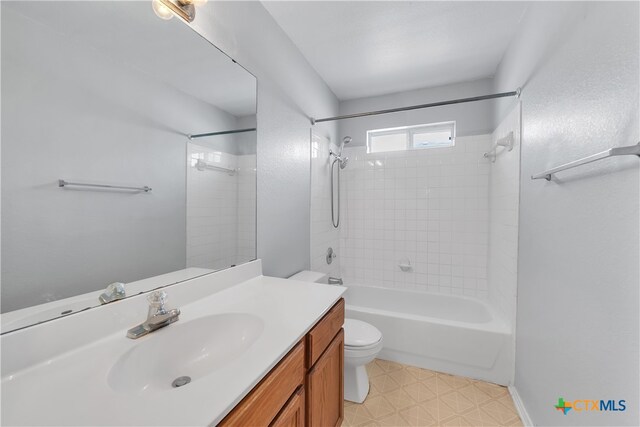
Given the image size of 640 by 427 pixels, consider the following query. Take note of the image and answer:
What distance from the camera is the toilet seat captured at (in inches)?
62.3

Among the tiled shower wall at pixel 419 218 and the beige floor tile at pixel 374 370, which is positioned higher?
the tiled shower wall at pixel 419 218

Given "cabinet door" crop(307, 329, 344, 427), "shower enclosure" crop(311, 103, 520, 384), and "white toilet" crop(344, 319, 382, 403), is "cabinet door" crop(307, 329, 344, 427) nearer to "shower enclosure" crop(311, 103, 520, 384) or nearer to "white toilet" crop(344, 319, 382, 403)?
"white toilet" crop(344, 319, 382, 403)

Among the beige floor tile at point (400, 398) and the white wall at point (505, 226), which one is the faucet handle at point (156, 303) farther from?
the white wall at point (505, 226)

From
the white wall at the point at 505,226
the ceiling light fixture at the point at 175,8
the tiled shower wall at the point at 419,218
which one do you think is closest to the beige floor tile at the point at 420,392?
the white wall at the point at 505,226

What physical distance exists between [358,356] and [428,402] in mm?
571

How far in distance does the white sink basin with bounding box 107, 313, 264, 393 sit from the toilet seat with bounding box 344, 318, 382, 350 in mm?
873

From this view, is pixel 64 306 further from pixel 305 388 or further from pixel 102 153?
pixel 305 388

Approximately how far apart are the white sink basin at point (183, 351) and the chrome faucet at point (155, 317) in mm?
21

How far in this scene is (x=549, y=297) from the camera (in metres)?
1.24

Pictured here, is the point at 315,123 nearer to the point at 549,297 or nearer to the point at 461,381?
the point at 549,297

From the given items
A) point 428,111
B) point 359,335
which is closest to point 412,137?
point 428,111

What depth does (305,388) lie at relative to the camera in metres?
0.94

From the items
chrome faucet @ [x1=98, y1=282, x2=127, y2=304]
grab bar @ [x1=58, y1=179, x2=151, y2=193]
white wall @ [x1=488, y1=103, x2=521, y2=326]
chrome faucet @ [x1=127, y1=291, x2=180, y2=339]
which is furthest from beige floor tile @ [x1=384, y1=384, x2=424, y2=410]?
grab bar @ [x1=58, y1=179, x2=151, y2=193]

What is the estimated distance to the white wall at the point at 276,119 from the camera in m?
1.41
